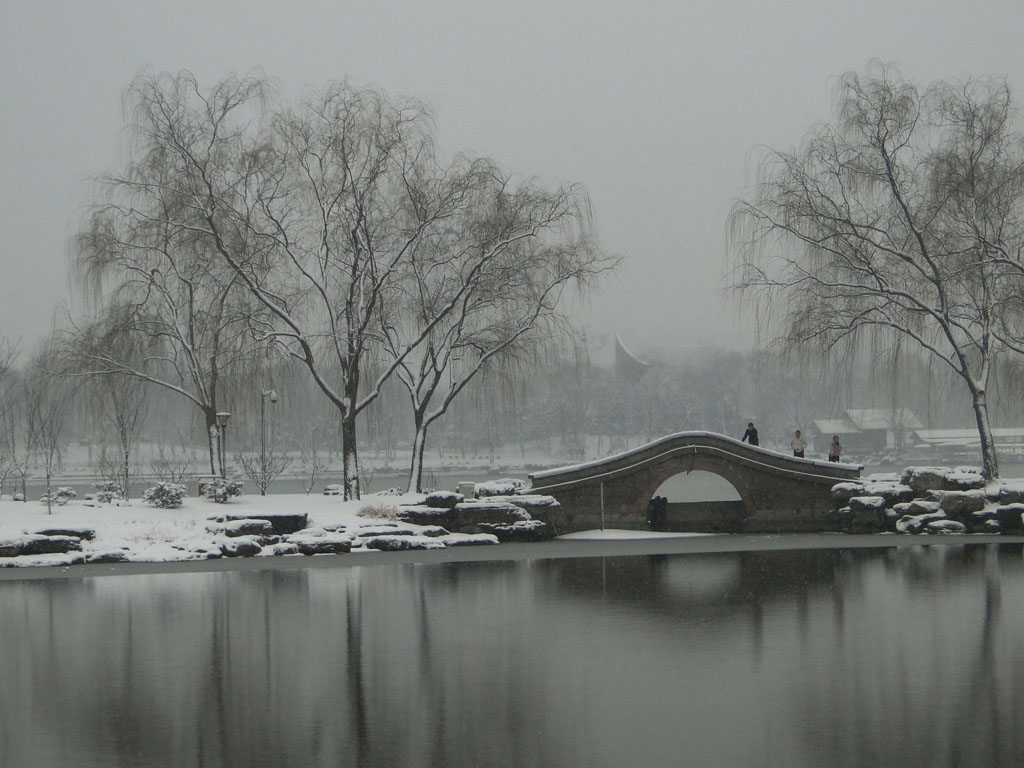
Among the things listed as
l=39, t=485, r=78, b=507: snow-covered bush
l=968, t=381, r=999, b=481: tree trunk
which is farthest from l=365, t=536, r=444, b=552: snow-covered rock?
l=968, t=381, r=999, b=481: tree trunk

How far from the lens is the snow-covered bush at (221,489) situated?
27641 mm

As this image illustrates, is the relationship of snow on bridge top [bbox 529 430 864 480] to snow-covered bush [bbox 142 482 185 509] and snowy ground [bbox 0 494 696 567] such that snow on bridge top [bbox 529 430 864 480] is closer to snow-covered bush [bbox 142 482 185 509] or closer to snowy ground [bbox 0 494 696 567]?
snowy ground [bbox 0 494 696 567]

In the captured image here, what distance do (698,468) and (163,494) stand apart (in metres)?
13.2

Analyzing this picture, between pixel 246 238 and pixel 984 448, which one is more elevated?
pixel 246 238

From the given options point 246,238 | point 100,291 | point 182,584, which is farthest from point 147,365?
point 182,584

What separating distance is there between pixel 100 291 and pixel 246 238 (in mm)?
4401

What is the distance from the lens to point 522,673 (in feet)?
35.4

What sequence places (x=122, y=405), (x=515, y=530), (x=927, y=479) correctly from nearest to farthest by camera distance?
(x=515, y=530) → (x=927, y=479) → (x=122, y=405)

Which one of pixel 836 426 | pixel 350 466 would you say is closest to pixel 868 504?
pixel 350 466

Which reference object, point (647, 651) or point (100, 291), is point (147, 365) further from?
point (647, 651)

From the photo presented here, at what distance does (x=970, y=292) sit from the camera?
2986cm

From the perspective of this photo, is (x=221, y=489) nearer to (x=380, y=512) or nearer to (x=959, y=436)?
(x=380, y=512)

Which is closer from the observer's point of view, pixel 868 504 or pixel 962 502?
pixel 962 502

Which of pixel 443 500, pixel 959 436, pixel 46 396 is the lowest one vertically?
pixel 959 436
